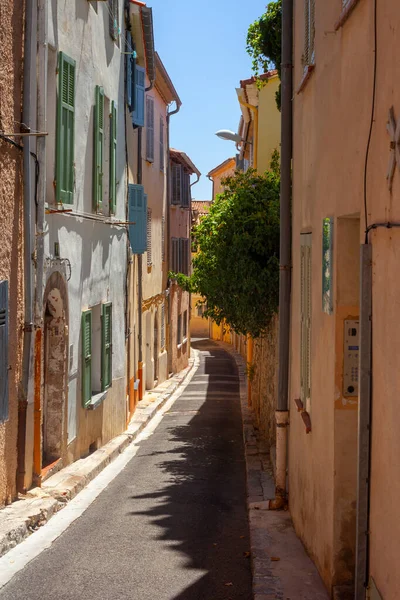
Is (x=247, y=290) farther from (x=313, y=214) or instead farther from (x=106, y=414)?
(x=313, y=214)

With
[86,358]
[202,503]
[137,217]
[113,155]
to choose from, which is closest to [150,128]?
[137,217]

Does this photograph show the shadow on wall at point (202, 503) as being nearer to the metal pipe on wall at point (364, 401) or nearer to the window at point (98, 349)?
the window at point (98, 349)

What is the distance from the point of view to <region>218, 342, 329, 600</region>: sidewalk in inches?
261

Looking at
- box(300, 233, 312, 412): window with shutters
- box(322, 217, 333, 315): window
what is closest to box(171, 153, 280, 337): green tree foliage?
box(300, 233, 312, 412): window with shutters

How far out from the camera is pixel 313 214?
791 cm

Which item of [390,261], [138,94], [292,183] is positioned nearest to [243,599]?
[390,261]

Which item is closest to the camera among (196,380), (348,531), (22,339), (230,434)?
A: (348,531)

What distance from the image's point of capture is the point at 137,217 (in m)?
18.0

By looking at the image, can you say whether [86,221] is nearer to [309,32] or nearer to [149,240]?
[309,32]

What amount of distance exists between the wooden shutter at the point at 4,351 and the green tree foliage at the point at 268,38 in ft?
20.9

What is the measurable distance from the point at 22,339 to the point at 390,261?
5.65 meters

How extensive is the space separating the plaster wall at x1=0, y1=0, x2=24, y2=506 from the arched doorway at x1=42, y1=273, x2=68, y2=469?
1.84m

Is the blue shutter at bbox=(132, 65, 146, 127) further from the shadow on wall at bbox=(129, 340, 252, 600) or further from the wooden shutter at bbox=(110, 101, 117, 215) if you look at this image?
the shadow on wall at bbox=(129, 340, 252, 600)

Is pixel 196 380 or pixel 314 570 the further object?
pixel 196 380
